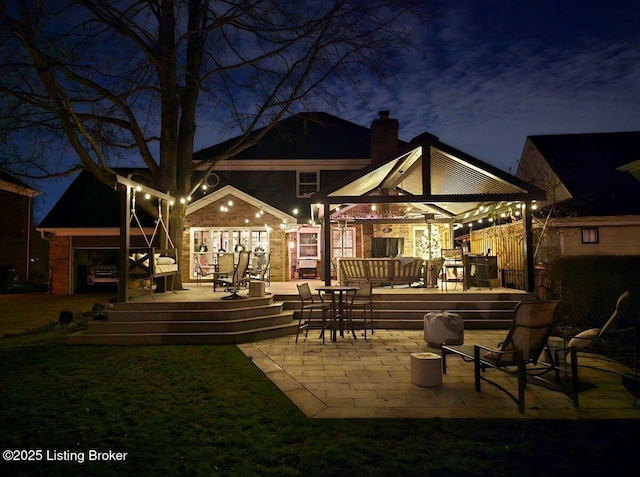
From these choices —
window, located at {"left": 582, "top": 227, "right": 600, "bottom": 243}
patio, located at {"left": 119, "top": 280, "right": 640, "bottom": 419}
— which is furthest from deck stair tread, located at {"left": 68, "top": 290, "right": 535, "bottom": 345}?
window, located at {"left": 582, "top": 227, "right": 600, "bottom": 243}

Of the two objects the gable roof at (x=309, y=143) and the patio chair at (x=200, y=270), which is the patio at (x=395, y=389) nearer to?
the patio chair at (x=200, y=270)

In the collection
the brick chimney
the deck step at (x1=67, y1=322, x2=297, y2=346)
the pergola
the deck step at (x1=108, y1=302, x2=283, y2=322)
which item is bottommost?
the deck step at (x1=67, y1=322, x2=297, y2=346)

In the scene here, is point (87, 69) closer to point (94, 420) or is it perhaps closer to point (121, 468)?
point (94, 420)

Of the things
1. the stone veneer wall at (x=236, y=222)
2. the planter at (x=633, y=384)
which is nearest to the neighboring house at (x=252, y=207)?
the stone veneer wall at (x=236, y=222)

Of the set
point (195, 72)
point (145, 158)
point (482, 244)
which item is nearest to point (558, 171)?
point (482, 244)

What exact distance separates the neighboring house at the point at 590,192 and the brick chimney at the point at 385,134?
5287 mm

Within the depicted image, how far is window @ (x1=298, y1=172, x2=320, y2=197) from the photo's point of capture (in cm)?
1855

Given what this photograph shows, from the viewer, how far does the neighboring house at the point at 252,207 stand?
16156 mm

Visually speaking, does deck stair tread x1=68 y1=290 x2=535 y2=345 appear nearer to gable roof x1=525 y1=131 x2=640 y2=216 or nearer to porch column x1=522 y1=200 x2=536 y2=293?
porch column x1=522 y1=200 x2=536 y2=293

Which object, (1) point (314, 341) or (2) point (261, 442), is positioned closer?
(2) point (261, 442)

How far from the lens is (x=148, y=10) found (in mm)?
12836

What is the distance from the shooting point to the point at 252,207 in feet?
53.1

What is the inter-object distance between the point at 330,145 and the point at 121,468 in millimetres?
17527

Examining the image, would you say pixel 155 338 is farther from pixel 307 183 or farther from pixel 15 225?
pixel 15 225
